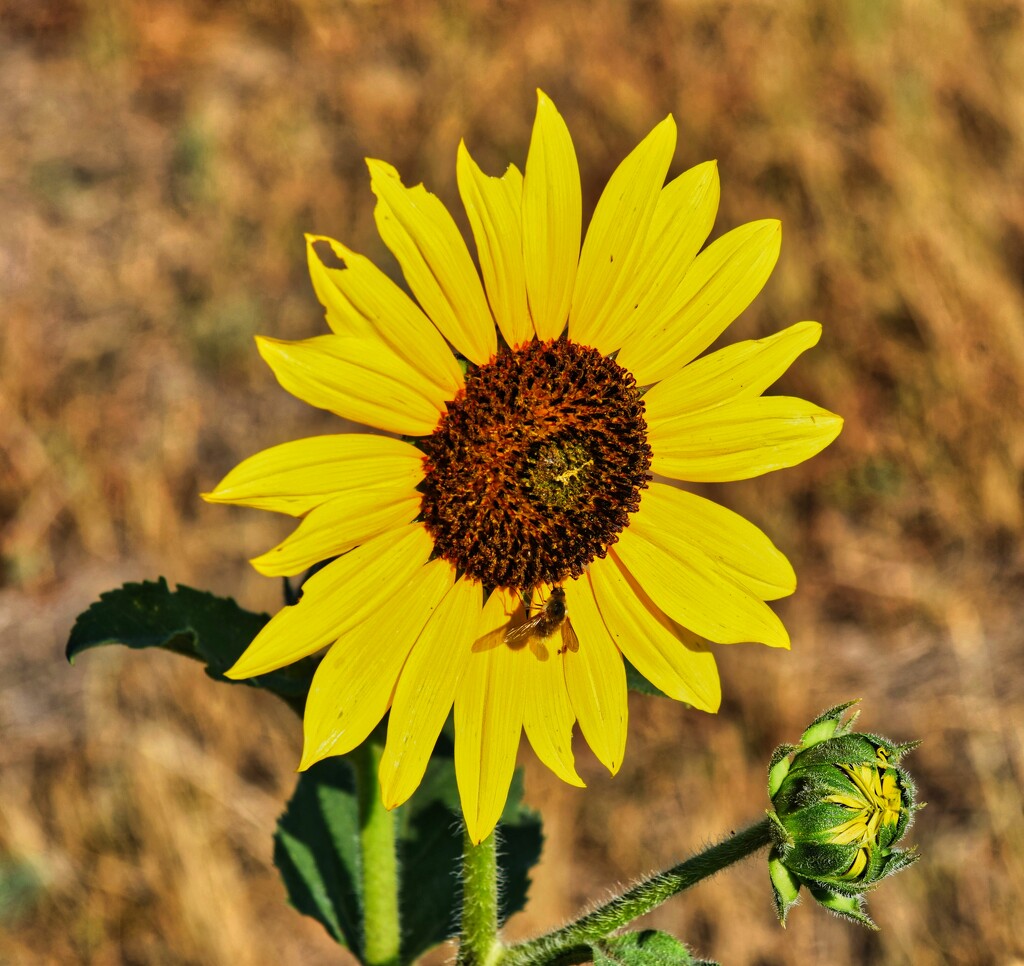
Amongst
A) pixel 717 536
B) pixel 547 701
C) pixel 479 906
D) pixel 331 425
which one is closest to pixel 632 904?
pixel 479 906

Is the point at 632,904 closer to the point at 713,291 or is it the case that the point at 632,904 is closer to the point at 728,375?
the point at 728,375

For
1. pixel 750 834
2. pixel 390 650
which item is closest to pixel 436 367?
pixel 390 650

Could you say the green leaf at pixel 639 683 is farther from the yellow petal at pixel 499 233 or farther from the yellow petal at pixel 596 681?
the yellow petal at pixel 499 233

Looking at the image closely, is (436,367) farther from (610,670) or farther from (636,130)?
(636,130)

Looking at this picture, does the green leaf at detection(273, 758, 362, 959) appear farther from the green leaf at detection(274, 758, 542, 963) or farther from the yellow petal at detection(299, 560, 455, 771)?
the yellow petal at detection(299, 560, 455, 771)

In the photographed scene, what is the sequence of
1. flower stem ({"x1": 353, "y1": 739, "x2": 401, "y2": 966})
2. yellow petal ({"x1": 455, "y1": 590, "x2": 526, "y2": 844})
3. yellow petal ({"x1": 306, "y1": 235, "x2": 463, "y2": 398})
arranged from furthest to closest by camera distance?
flower stem ({"x1": 353, "y1": 739, "x2": 401, "y2": 966}), yellow petal ({"x1": 455, "y1": 590, "x2": 526, "y2": 844}), yellow petal ({"x1": 306, "y1": 235, "x2": 463, "y2": 398})

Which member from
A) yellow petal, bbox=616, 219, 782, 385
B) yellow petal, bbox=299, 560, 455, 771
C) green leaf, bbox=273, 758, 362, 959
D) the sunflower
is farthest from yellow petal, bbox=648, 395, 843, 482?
green leaf, bbox=273, 758, 362, 959

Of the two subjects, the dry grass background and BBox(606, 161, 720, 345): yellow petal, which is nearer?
BBox(606, 161, 720, 345): yellow petal
